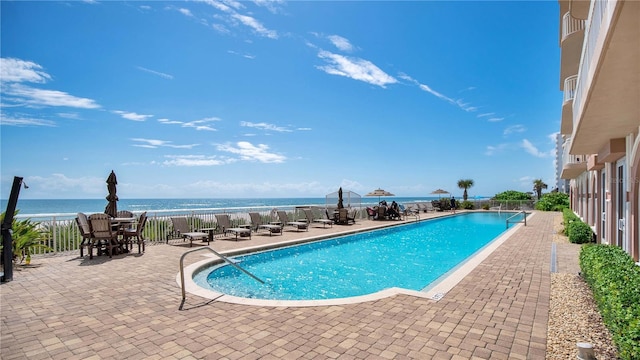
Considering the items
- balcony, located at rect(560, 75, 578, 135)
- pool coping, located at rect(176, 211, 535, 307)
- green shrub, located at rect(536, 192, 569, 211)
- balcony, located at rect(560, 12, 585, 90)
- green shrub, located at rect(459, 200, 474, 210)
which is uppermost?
balcony, located at rect(560, 12, 585, 90)

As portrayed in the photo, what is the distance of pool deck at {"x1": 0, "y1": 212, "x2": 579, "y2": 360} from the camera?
3.28m

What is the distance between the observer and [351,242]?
12523 mm

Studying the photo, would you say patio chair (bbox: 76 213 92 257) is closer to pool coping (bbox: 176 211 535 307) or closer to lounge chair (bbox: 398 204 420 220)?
pool coping (bbox: 176 211 535 307)

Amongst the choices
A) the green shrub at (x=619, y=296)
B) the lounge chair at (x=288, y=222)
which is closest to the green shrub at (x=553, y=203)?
the lounge chair at (x=288, y=222)

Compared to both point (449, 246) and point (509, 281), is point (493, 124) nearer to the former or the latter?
point (449, 246)

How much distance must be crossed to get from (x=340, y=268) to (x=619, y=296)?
6.26 metres

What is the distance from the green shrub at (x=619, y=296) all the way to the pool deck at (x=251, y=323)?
0.68 meters

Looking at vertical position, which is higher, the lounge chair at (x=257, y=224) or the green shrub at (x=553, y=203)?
the green shrub at (x=553, y=203)

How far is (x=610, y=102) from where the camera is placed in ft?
15.4

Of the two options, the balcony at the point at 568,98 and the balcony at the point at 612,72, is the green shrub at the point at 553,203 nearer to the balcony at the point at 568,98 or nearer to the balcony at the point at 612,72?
the balcony at the point at 568,98

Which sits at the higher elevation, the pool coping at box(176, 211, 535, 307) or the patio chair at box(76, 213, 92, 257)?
the patio chair at box(76, 213, 92, 257)

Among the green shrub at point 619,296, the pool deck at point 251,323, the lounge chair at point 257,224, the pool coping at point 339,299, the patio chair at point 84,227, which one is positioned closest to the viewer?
the green shrub at point 619,296

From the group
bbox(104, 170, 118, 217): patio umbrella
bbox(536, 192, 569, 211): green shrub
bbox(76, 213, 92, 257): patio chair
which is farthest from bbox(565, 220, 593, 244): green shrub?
bbox(536, 192, 569, 211): green shrub

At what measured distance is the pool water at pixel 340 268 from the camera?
681 cm
